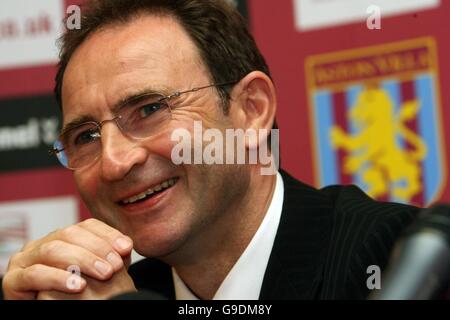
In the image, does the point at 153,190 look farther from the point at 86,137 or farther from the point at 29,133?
the point at 29,133

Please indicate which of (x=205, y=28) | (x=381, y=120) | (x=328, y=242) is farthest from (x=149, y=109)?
(x=381, y=120)

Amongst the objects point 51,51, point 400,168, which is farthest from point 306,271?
point 51,51

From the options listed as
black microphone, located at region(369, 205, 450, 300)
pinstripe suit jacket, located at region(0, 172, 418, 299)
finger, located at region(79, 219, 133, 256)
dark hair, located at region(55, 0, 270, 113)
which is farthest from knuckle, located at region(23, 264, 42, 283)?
black microphone, located at region(369, 205, 450, 300)

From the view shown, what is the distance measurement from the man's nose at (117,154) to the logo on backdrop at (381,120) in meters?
0.97

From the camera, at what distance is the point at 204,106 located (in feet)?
6.31

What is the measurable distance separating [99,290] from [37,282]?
→ 0.14 meters

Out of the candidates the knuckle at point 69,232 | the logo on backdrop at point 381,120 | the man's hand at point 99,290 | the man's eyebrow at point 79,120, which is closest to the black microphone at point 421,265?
the man's hand at point 99,290

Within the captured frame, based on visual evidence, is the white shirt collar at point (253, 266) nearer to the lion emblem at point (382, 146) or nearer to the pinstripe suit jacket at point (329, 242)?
the pinstripe suit jacket at point (329, 242)

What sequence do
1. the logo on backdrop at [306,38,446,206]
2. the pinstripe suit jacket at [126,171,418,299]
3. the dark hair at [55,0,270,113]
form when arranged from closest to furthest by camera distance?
the pinstripe suit jacket at [126,171,418,299], the dark hair at [55,0,270,113], the logo on backdrop at [306,38,446,206]

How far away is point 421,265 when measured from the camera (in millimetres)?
759

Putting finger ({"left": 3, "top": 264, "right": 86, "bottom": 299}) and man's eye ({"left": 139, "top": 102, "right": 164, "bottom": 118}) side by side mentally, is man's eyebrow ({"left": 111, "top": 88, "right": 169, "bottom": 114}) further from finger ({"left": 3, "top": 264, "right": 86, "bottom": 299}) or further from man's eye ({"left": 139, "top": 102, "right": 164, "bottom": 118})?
finger ({"left": 3, "top": 264, "right": 86, "bottom": 299})

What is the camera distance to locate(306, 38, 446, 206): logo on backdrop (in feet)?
8.06

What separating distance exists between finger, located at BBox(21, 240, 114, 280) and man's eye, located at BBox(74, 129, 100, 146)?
39 cm
